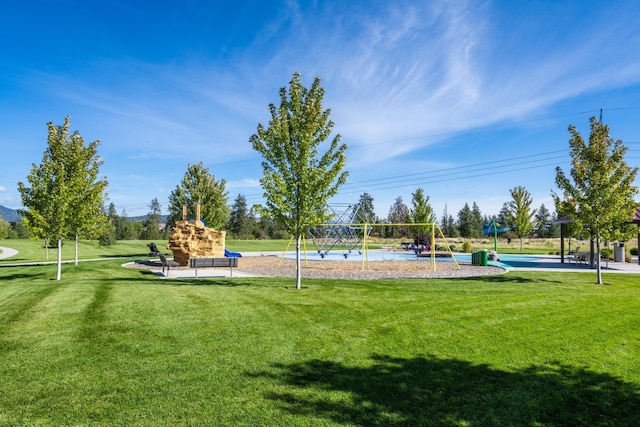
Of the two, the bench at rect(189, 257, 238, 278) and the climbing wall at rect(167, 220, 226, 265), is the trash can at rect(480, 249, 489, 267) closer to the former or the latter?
the bench at rect(189, 257, 238, 278)

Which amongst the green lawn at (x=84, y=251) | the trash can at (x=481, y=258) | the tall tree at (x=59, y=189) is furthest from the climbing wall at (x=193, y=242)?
the trash can at (x=481, y=258)

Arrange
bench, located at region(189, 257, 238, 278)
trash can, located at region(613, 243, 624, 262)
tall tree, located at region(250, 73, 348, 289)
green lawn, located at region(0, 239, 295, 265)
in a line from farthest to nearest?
green lawn, located at region(0, 239, 295, 265)
trash can, located at region(613, 243, 624, 262)
bench, located at region(189, 257, 238, 278)
tall tree, located at region(250, 73, 348, 289)

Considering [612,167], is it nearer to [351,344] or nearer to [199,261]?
[351,344]

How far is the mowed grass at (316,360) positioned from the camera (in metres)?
4.04

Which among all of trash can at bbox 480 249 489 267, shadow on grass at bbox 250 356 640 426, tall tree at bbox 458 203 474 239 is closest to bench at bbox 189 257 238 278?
shadow on grass at bbox 250 356 640 426

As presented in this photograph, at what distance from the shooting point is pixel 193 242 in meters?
19.9

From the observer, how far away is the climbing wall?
19625mm

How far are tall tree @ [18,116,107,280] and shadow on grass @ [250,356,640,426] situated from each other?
444 inches

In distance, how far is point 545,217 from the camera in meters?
105

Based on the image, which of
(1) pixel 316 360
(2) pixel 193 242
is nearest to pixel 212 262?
(2) pixel 193 242

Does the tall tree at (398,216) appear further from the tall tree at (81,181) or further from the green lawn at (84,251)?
the tall tree at (81,181)

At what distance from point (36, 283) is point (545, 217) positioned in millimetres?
116928

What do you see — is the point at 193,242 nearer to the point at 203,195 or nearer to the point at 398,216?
the point at 203,195

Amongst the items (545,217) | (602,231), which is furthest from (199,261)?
(545,217)
